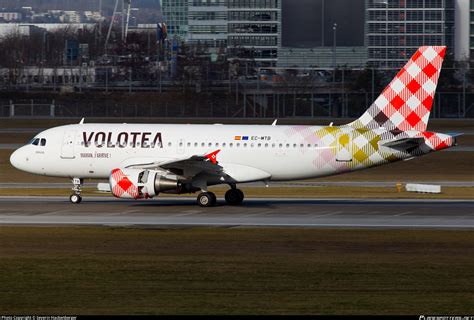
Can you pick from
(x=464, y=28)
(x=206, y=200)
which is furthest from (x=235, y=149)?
(x=464, y=28)

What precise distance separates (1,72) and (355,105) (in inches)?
2676

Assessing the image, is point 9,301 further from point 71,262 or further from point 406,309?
point 406,309

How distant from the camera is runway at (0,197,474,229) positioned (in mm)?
41125

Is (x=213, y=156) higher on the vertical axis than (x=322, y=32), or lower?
lower

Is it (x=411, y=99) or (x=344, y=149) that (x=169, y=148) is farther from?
(x=411, y=99)

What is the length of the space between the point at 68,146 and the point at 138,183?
5.14m

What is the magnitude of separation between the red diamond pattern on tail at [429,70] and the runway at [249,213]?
608 centimetres

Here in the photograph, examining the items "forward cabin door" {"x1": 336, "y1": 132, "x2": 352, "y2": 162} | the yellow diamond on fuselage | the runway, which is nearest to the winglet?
the runway

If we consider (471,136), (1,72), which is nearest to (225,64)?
(1,72)

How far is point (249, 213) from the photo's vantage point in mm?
45281

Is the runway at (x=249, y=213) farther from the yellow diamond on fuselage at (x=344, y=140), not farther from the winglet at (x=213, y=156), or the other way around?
the yellow diamond on fuselage at (x=344, y=140)

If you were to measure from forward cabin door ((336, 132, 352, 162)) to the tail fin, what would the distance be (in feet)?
4.04

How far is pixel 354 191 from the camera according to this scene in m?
57.7

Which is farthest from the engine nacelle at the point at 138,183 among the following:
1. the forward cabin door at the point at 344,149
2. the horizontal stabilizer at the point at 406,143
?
the horizontal stabilizer at the point at 406,143
